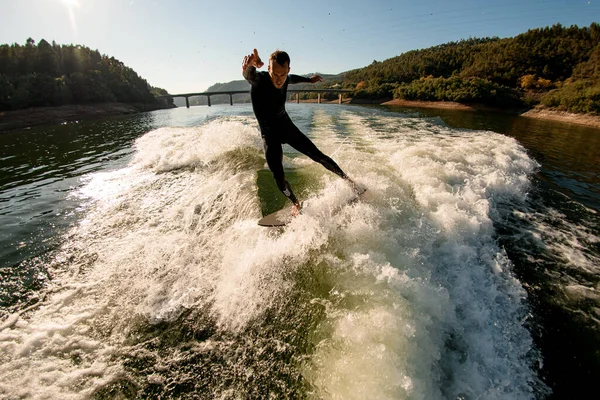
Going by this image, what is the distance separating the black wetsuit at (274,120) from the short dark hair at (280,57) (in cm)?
32

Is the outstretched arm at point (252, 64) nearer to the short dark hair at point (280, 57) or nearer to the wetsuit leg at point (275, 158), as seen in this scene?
the short dark hair at point (280, 57)

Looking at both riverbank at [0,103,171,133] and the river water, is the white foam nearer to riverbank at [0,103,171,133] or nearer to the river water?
the river water

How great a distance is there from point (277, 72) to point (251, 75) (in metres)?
0.45

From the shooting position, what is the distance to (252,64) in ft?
14.4

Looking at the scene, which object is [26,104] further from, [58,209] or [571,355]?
[571,355]

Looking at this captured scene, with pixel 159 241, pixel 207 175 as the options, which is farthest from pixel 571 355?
pixel 207 175

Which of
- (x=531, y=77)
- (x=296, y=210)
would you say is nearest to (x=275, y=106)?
(x=296, y=210)

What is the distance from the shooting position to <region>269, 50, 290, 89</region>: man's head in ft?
14.3

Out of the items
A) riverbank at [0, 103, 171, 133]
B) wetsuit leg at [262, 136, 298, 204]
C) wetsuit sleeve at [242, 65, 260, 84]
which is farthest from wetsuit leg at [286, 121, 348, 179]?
riverbank at [0, 103, 171, 133]

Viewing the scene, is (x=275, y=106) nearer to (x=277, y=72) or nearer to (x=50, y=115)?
(x=277, y=72)

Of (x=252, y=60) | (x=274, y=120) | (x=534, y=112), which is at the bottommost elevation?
(x=274, y=120)

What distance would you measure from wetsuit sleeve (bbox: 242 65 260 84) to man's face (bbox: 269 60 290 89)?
0.26 m

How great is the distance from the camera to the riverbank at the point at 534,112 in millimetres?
34219

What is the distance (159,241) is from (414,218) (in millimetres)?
5062
